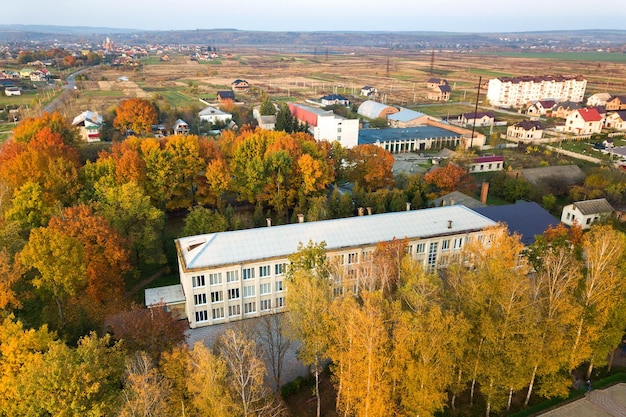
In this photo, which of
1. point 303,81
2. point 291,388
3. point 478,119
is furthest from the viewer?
point 303,81

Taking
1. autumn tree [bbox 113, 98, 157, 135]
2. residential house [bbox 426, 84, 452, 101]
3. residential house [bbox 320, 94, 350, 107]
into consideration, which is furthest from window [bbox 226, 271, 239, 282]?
residential house [bbox 426, 84, 452, 101]

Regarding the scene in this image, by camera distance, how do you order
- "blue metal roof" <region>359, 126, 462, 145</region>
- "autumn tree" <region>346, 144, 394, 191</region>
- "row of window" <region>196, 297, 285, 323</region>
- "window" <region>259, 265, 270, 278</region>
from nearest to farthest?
"row of window" <region>196, 297, 285, 323</region>
"window" <region>259, 265, 270, 278</region>
"autumn tree" <region>346, 144, 394, 191</region>
"blue metal roof" <region>359, 126, 462, 145</region>

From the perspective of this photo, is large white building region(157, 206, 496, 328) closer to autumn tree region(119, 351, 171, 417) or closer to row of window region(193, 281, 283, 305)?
row of window region(193, 281, 283, 305)

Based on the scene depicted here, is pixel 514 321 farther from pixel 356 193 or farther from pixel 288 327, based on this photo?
pixel 356 193

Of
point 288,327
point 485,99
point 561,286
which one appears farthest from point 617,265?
point 485,99

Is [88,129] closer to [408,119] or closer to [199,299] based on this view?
[199,299]

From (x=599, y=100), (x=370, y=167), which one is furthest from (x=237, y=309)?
(x=599, y=100)
